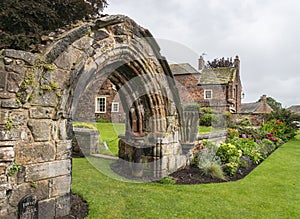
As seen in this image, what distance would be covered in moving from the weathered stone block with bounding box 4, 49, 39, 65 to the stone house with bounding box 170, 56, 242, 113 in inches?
762

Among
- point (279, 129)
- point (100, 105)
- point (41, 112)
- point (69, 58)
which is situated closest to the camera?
point (41, 112)

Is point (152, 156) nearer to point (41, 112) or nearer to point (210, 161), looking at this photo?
point (210, 161)

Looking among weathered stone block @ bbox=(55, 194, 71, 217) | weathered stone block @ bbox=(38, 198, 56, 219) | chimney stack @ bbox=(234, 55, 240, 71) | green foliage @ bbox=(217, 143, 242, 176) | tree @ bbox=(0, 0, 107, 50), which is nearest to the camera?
weathered stone block @ bbox=(38, 198, 56, 219)

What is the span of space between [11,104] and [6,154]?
0.65 metres

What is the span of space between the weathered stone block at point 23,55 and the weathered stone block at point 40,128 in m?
0.83

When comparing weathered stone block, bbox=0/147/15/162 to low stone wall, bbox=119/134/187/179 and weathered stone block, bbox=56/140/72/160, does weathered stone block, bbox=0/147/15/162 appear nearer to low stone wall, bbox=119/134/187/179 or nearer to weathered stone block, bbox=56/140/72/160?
weathered stone block, bbox=56/140/72/160

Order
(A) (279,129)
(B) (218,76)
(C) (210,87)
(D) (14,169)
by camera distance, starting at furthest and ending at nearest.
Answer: (B) (218,76), (C) (210,87), (A) (279,129), (D) (14,169)

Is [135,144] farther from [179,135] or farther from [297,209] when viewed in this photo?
[297,209]

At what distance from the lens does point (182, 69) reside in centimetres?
2533

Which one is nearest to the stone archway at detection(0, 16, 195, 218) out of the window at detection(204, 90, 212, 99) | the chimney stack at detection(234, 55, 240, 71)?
the window at detection(204, 90, 212, 99)

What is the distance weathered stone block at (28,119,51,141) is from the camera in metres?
3.28

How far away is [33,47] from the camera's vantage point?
3.47 meters

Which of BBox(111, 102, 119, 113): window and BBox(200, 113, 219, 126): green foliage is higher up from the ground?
BBox(111, 102, 119, 113): window

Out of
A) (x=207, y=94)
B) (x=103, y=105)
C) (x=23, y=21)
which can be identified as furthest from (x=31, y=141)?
(x=207, y=94)
